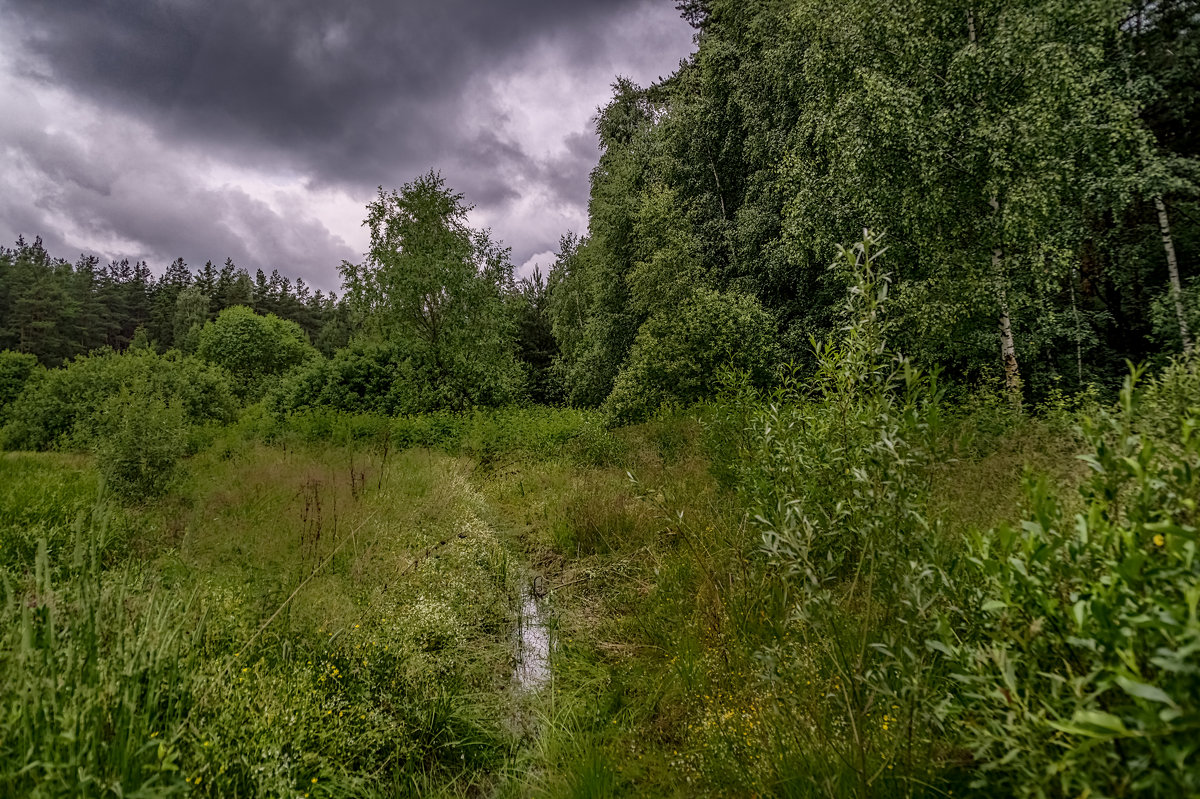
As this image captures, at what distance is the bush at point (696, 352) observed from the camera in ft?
39.5

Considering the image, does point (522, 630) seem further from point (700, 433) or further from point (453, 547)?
point (700, 433)

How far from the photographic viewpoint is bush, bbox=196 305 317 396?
110 feet

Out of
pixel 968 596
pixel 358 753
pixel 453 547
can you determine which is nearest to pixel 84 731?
pixel 358 753

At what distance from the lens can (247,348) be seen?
3416cm

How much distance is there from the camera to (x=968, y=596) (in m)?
1.94

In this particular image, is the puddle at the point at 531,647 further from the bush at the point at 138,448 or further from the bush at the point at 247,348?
the bush at the point at 247,348

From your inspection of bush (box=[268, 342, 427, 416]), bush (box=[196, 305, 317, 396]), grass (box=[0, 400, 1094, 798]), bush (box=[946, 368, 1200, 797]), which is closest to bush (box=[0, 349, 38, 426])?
bush (box=[268, 342, 427, 416])

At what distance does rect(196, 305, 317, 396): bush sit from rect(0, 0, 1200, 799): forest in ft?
50.7

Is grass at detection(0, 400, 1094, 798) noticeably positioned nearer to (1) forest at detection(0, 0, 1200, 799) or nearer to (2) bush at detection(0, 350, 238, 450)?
(1) forest at detection(0, 0, 1200, 799)

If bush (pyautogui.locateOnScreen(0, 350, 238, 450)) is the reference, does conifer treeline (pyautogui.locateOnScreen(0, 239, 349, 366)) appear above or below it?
above

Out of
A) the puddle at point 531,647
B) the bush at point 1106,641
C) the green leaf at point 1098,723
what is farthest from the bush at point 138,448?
the green leaf at point 1098,723

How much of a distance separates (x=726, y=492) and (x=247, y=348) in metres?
38.9

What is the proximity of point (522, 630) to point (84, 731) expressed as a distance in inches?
150

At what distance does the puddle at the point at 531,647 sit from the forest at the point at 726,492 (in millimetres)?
50
